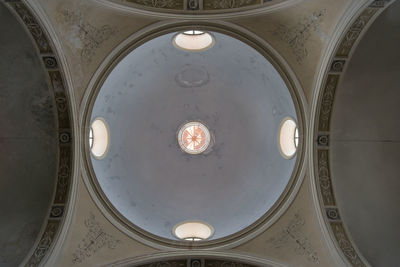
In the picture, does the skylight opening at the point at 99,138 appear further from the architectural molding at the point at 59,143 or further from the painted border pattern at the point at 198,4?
the painted border pattern at the point at 198,4

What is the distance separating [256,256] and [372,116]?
4.71 m

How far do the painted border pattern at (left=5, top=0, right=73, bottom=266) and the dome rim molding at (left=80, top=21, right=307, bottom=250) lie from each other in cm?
40

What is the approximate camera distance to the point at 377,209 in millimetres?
11336

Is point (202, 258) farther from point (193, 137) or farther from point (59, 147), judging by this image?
point (59, 147)

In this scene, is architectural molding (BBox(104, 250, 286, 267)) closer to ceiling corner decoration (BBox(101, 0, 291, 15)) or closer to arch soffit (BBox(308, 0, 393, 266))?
arch soffit (BBox(308, 0, 393, 266))

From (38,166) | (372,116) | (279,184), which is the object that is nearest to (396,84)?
(372,116)

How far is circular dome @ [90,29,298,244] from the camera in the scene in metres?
12.8

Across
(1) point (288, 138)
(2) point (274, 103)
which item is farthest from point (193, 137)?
(1) point (288, 138)

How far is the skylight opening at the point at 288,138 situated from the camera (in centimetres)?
1294

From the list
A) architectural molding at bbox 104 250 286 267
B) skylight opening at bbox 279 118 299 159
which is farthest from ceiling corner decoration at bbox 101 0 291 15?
architectural molding at bbox 104 250 286 267

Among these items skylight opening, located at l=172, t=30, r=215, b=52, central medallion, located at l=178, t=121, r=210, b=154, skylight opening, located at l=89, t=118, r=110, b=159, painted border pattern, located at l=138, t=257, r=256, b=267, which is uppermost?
skylight opening, located at l=172, t=30, r=215, b=52

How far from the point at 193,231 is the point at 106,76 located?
537 centimetres

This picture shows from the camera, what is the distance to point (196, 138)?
1541 cm

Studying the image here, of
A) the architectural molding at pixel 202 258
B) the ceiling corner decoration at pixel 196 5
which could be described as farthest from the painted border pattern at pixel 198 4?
the architectural molding at pixel 202 258
